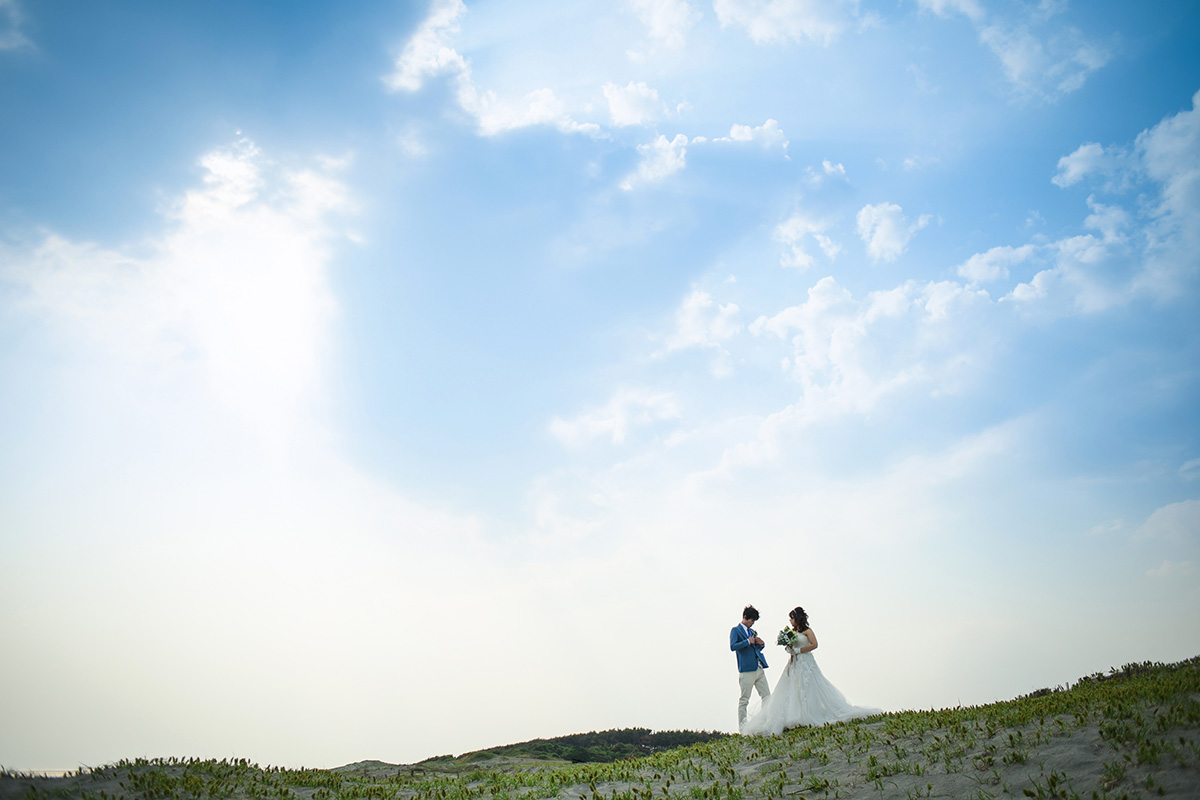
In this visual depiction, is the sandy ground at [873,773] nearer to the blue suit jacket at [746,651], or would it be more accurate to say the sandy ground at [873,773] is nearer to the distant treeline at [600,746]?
the blue suit jacket at [746,651]

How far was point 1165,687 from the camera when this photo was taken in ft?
33.7

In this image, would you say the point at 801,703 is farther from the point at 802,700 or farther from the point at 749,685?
the point at 749,685

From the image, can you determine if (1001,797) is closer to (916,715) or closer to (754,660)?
(916,715)

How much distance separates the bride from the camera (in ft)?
50.9

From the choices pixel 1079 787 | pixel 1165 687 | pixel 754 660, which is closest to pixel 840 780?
pixel 1079 787

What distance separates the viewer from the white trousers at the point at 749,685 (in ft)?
56.5

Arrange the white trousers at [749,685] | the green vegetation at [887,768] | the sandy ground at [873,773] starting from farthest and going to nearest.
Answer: the white trousers at [749,685]
the green vegetation at [887,768]
the sandy ground at [873,773]

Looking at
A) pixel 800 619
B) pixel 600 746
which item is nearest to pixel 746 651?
pixel 800 619

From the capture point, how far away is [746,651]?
1736 centimetres

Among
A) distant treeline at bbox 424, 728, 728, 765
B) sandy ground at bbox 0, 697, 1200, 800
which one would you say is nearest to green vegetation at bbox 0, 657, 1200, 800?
sandy ground at bbox 0, 697, 1200, 800

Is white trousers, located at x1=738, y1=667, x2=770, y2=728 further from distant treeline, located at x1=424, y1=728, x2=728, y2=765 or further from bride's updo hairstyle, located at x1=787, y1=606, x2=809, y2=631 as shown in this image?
distant treeline, located at x1=424, y1=728, x2=728, y2=765

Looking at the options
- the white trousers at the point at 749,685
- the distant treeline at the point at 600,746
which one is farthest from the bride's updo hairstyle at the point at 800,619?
the distant treeline at the point at 600,746

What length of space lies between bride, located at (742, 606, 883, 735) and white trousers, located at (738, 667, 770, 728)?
1.93ft

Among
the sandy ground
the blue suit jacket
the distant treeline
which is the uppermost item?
the blue suit jacket
